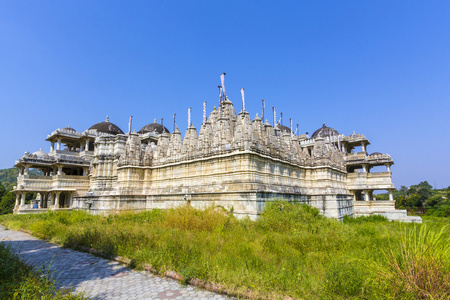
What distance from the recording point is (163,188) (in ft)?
67.2

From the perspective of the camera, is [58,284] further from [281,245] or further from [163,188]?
[163,188]

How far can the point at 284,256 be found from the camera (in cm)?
835

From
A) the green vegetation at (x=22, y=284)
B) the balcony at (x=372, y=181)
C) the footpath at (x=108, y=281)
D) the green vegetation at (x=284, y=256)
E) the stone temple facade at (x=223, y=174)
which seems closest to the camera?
the green vegetation at (x=22, y=284)

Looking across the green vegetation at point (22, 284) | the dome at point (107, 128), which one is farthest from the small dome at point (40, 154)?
the green vegetation at point (22, 284)

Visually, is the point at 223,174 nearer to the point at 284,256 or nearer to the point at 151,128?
the point at 284,256

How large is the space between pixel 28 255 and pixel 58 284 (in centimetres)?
495

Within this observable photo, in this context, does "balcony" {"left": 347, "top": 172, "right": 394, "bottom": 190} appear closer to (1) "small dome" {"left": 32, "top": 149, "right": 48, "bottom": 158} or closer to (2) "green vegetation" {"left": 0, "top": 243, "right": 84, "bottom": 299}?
(2) "green vegetation" {"left": 0, "top": 243, "right": 84, "bottom": 299}

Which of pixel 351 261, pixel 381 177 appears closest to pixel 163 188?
pixel 351 261

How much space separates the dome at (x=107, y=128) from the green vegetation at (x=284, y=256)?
27597mm

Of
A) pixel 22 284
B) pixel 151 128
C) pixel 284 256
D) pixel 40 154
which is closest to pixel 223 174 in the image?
pixel 284 256

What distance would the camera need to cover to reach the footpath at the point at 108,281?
6.20 metres

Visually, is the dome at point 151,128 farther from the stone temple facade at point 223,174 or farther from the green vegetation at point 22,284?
the green vegetation at point 22,284

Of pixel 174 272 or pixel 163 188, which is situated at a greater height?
pixel 163 188

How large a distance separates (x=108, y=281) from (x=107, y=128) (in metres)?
36.6
